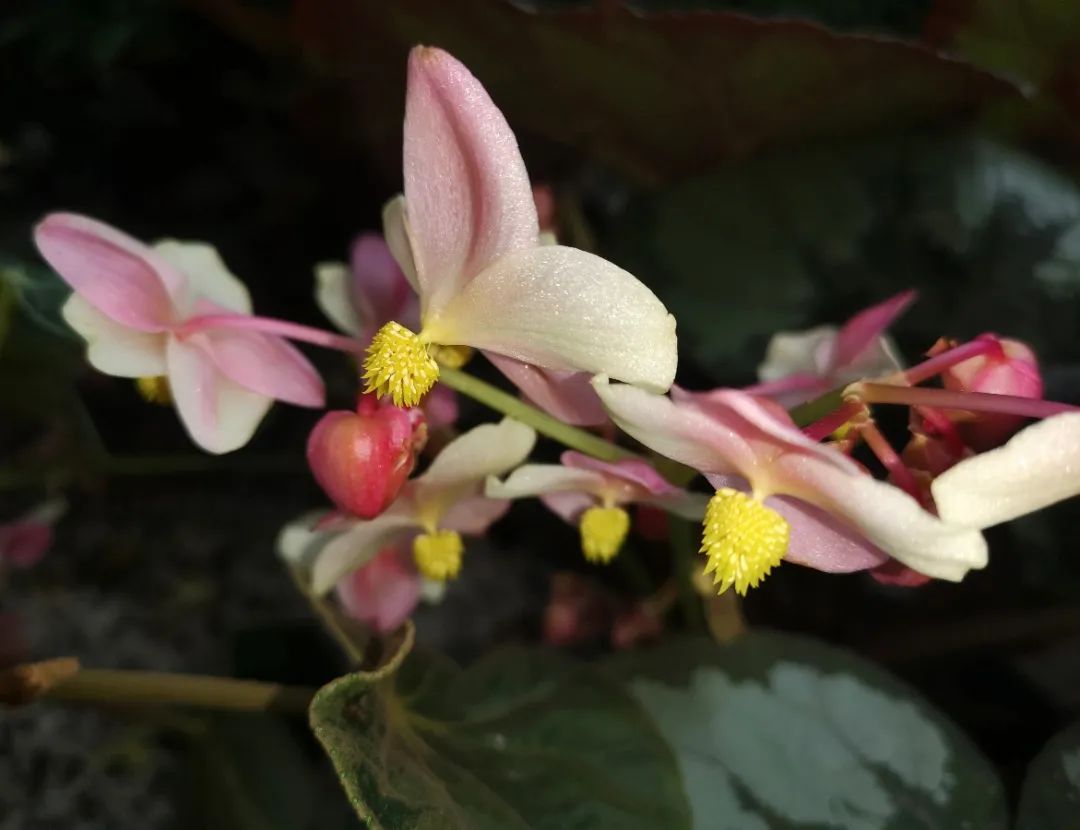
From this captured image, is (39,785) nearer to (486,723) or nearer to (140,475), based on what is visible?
(140,475)

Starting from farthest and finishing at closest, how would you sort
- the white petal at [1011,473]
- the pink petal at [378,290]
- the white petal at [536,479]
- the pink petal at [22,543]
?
the pink petal at [22,543]
the pink petal at [378,290]
the white petal at [536,479]
the white petal at [1011,473]

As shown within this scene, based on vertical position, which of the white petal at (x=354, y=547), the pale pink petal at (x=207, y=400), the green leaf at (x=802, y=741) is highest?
the pale pink petal at (x=207, y=400)

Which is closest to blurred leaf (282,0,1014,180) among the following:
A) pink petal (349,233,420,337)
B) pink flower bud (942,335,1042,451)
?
pink petal (349,233,420,337)

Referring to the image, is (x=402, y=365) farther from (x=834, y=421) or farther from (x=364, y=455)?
(x=834, y=421)

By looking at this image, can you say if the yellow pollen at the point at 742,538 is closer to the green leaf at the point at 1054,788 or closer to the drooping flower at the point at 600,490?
the drooping flower at the point at 600,490

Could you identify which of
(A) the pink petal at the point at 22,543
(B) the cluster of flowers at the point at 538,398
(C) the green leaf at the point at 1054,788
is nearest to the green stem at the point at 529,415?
(B) the cluster of flowers at the point at 538,398

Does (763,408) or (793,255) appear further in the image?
(793,255)

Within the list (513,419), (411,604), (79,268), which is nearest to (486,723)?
(411,604)
